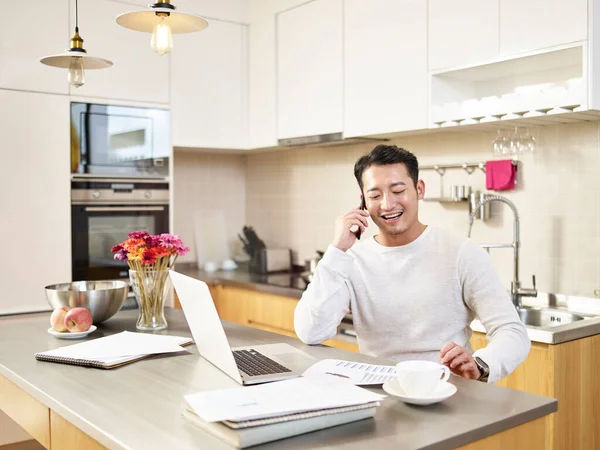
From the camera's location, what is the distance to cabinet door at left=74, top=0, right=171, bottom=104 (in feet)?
12.3

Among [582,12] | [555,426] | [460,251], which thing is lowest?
[555,426]

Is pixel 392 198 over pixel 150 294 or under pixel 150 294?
over

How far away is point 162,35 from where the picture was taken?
203 cm

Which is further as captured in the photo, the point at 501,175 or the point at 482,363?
the point at 501,175

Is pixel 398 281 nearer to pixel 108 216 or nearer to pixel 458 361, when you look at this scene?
pixel 458 361

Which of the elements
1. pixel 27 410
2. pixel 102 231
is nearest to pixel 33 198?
pixel 102 231

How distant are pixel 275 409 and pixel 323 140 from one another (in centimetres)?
276

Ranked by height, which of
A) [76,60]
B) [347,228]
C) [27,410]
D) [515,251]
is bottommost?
[27,410]

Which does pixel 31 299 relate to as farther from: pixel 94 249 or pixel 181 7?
pixel 181 7

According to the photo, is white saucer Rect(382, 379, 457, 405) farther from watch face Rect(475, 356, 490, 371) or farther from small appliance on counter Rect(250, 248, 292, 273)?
small appliance on counter Rect(250, 248, 292, 273)

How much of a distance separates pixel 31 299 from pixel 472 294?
2463 millimetres

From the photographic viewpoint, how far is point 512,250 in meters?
3.26

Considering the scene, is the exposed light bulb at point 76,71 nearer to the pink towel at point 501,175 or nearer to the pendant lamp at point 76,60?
the pendant lamp at point 76,60

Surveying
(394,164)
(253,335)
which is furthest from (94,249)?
(394,164)
